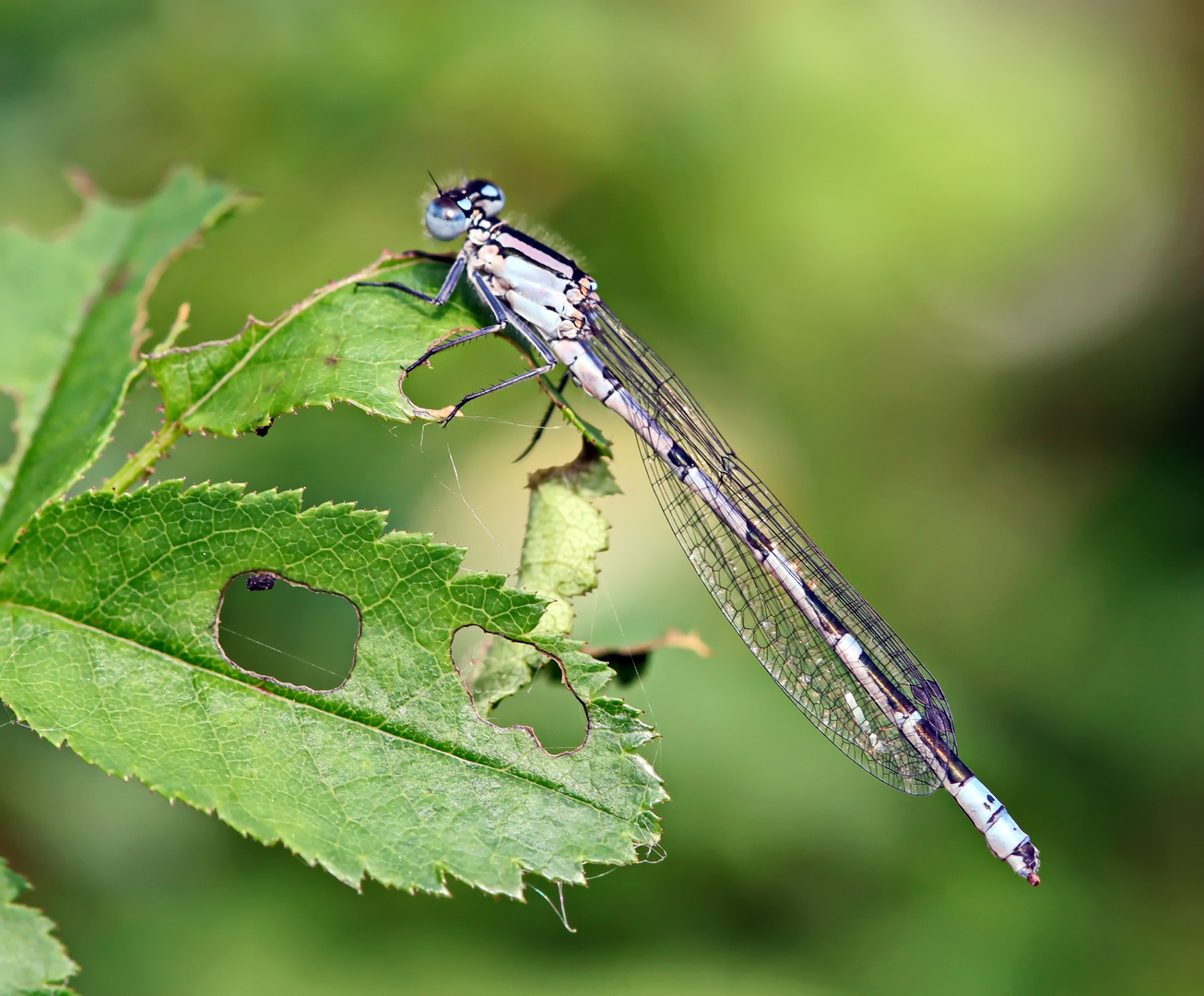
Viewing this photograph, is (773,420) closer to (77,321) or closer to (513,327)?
(513,327)

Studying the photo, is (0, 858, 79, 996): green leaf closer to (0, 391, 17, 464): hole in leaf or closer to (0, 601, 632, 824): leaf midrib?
(0, 601, 632, 824): leaf midrib

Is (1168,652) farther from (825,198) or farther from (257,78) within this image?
(257,78)

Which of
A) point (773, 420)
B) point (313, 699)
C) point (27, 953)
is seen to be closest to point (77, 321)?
point (313, 699)

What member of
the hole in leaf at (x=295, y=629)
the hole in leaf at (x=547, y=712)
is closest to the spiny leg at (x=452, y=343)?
the hole in leaf at (x=547, y=712)

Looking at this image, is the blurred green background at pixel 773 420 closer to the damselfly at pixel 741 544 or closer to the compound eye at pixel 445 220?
the damselfly at pixel 741 544

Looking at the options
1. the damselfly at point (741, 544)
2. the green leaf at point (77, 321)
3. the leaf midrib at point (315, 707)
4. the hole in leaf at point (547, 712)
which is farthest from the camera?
the damselfly at point (741, 544)

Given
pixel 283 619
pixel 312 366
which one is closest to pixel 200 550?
pixel 312 366
